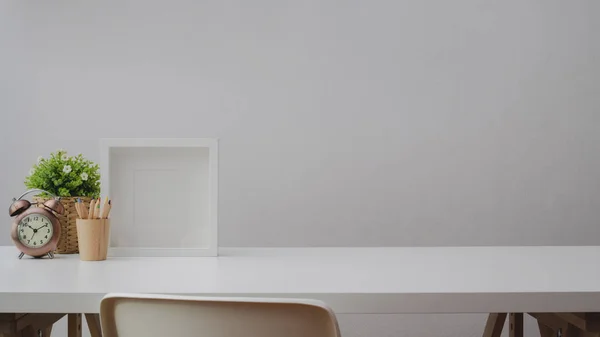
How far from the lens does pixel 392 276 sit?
4.26ft

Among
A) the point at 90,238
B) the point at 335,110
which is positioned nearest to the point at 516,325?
the point at 90,238

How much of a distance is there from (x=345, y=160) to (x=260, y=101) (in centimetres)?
57

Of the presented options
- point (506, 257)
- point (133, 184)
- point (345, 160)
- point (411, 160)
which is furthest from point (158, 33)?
point (506, 257)

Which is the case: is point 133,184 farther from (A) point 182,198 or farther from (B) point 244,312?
(B) point 244,312

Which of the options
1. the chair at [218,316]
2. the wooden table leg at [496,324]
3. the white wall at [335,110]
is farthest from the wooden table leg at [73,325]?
the white wall at [335,110]

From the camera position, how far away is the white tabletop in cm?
111

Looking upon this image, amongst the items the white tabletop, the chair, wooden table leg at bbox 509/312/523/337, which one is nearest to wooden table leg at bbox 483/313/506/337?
wooden table leg at bbox 509/312/523/337

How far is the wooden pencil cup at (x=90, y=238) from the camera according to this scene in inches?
58.8

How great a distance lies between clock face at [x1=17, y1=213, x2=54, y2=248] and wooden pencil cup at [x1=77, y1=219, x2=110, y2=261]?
10 cm

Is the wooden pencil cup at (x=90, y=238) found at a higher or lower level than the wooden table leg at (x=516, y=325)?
higher

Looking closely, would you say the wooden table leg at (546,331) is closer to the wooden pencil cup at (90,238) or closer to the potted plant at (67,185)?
the wooden pencil cup at (90,238)

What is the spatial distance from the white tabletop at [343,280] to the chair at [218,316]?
0.18m

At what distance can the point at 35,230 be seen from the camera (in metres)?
1.54

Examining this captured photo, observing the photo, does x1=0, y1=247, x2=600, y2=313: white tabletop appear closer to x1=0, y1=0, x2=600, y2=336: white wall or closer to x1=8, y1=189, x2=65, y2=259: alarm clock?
x1=8, y1=189, x2=65, y2=259: alarm clock
